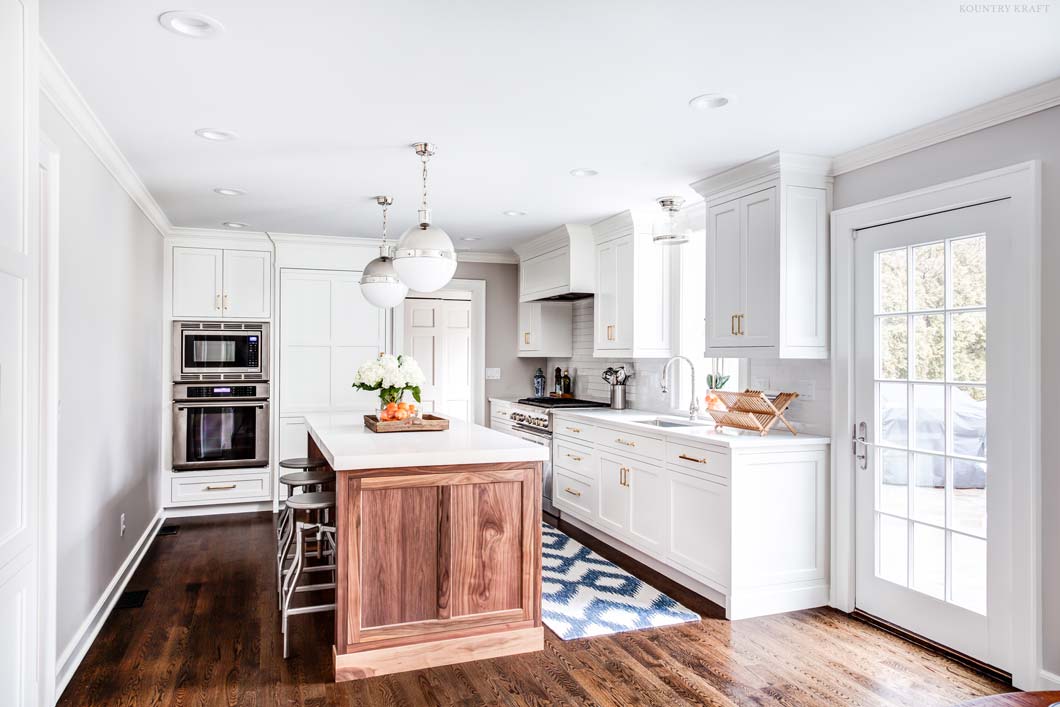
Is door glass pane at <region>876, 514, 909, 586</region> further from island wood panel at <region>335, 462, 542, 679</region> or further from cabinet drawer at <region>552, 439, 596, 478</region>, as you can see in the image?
cabinet drawer at <region>552, 439, 596, 478</region>

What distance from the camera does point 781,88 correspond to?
2.71m

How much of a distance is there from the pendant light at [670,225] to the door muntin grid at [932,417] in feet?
4.11

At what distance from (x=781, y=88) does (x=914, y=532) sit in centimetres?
214

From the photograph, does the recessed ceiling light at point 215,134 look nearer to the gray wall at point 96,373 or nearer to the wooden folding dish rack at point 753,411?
the gray wall at point 96,373

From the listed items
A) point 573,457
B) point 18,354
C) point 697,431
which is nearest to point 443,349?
point 573,457

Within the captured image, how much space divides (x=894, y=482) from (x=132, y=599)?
4055mm

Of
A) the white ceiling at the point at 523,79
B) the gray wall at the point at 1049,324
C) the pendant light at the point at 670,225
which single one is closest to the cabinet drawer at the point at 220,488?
the white ceiling at the point at 523,79

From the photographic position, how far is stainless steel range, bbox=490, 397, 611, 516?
5617 millimetres

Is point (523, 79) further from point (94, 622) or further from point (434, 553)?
point (94, 622)

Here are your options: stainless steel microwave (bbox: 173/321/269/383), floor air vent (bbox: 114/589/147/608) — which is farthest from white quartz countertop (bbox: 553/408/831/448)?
floor air vent (bbox: 114/589/147/608)

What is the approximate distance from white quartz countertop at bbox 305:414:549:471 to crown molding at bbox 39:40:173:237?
5.66 feet

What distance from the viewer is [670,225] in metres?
5.01

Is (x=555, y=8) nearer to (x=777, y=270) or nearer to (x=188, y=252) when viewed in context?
(x=777, y=270)

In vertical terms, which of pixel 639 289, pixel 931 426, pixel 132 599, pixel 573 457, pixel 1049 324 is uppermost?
pixel 639 289
